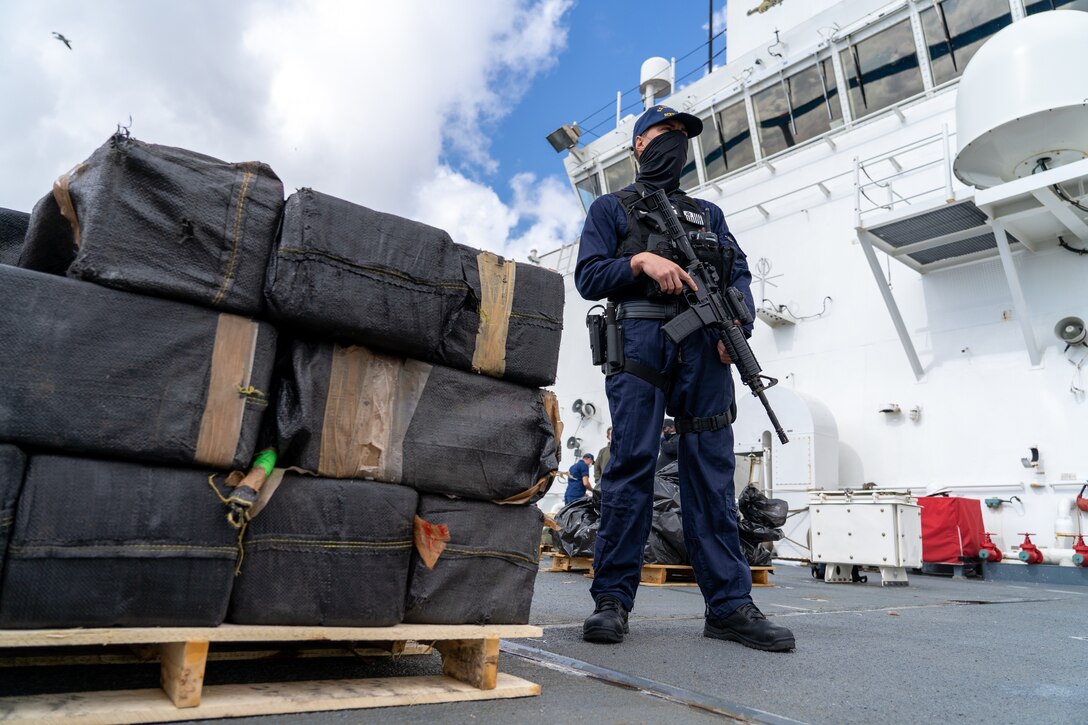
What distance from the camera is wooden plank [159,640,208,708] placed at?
127 cm

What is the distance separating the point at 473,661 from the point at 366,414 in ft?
1.97

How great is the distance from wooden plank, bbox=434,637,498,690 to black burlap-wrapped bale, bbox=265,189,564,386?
630 millimetres

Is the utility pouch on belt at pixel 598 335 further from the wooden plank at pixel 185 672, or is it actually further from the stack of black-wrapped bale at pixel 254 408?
the wooden plank at pixel 185 672

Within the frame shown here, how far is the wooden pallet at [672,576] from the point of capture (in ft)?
16.1

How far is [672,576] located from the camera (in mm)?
5312

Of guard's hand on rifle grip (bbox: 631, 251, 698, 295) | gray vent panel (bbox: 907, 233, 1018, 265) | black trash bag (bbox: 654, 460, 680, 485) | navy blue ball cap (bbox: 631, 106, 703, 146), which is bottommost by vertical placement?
black trash bag (bbox: 654, 460, 680, 485)

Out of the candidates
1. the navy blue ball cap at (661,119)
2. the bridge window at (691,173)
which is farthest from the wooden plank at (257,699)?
the bridge window at (691,173)

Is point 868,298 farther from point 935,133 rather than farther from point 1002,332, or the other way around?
point 935,133

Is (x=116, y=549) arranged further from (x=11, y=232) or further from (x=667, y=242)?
(x=667, y=242)

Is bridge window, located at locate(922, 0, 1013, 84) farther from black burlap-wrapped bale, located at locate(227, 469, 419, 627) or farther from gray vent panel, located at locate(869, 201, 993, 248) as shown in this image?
black burlap-wrapped bale, located at locate(227, 469, 419, 627)

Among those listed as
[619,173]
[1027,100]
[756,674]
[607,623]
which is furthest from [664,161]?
[619,173]

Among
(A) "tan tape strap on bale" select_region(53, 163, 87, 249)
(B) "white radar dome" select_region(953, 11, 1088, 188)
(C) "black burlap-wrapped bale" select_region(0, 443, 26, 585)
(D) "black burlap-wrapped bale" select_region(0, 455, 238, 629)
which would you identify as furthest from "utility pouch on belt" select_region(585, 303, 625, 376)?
(B) "white radar dome" select_region(953, 11, 1088, 188)

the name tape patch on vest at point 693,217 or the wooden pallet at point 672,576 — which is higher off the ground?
the name tape patch on vest at point 693,217

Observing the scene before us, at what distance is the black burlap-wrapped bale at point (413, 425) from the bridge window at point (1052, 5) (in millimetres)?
9423
